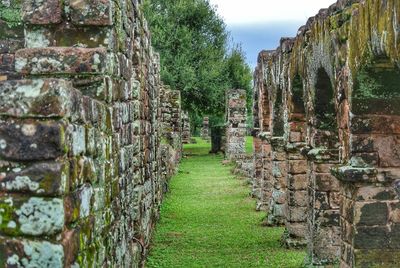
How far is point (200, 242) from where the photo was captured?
1165cm

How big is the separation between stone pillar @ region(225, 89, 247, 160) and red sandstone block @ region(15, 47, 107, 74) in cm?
2341

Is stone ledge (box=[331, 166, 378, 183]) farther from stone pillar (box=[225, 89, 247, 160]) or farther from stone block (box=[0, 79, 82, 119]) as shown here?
stone pillar (box=[225, 89, 247, 160])

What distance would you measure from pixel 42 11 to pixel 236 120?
23710 mm

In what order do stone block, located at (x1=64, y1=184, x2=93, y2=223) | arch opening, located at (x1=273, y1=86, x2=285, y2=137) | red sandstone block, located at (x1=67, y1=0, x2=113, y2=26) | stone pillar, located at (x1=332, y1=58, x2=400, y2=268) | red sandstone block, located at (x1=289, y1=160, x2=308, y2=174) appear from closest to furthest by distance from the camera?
stone block, located at (x1=64, y1=184, x2=93, y2=223) < red sandstone block, located at (x1=67, y1=0, x2=113, y2=26) < stone pillar, located at (x1=332, y1=58, x2=400, y2=268) < red sandstone block, located at (x1=289, y1=160, x2=308, y2=174) < arch opening, located at (x1=273, y1=86, x2=285, y2=137)

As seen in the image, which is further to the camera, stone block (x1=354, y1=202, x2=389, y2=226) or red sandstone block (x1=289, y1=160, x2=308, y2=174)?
red sandstone block (x1=289, y1=160, x2=308, y2=174)

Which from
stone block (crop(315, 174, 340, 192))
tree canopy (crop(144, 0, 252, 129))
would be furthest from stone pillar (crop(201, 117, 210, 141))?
stone block (crop(315, 174, 340, 192))

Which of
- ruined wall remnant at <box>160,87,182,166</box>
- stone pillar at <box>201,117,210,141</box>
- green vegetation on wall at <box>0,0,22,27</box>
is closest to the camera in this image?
green vegetation on wall at <box>0,0,22,27</box>

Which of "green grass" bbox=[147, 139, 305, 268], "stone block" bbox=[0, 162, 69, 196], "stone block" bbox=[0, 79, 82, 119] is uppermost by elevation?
"stone block" bbox=[0, 79, 82, 119]

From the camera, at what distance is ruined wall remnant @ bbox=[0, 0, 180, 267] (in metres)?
3.06

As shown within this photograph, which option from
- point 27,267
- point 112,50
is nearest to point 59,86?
point 27,267

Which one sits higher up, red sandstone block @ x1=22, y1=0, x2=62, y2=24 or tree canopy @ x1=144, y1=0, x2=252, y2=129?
tree canopy @ x1=144, y1=0, x2=252, y2=129

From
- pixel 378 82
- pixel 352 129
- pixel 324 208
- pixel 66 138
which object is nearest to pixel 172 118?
pixel 324 208

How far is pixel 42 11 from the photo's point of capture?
4.81m

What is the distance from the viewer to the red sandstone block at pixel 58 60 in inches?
183
